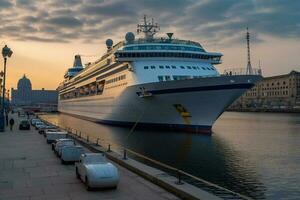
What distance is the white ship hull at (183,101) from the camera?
46.1 metres

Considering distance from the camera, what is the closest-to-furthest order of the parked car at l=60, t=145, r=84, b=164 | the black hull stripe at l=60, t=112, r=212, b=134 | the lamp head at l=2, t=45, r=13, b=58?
the parked car at l=60, t=145, r=84, b=164 < the lamp head at l=2, t=45, r=13, b=58 < the black hull stripe at l=60, t=112, r=212, b=134

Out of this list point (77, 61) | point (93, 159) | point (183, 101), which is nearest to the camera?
point (93, 159)

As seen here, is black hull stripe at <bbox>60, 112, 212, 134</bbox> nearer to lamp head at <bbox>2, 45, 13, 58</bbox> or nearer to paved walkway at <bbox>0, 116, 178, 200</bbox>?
lamp head at <bbox>2, 45, 13, 58</bbox>

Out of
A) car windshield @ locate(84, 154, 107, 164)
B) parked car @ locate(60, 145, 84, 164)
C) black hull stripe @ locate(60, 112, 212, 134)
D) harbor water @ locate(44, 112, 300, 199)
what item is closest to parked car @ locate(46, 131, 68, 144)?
harbor water @ locate(44, 112, 300, 199)

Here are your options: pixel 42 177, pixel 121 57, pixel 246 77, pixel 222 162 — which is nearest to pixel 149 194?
pixel 42 177

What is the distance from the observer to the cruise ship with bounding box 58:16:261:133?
46594 millimetres

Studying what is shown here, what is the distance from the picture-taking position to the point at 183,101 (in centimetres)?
4809

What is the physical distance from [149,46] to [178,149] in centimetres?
2345

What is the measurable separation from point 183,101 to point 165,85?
9.78 ft

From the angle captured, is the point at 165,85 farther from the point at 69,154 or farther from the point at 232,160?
the point at 69,154

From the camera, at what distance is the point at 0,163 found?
77.1 feet

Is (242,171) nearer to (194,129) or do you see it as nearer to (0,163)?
(0,163)

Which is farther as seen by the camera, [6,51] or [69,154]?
[6,51]

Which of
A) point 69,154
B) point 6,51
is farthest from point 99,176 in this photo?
point 6,51
